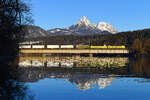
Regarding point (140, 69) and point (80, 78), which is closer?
point (80, 78)

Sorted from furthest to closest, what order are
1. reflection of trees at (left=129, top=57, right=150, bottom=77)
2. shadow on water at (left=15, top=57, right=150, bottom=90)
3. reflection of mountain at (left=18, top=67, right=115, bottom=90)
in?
reflection of trees at (left=129, top=57, right=150, bottom=77) → shadow on water at (left=15, top=57, right=150, bottom=90) → reflection of mountain at (left=18, top=67, right=115, bottom=90)

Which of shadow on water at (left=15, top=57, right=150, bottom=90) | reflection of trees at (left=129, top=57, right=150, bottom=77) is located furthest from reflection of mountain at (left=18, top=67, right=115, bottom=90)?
reflection of trees at (left=129, top=57, right=150, bottom=77)

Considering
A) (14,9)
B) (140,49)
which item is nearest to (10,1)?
(14,9)

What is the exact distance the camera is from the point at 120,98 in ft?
55.2

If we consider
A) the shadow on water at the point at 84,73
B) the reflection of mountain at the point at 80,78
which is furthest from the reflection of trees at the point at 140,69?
the reflection of mountain at the point at 80,78

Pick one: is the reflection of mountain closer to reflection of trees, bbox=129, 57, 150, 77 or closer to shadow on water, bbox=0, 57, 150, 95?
shadow on water, bbox=0, 57, 150, 95

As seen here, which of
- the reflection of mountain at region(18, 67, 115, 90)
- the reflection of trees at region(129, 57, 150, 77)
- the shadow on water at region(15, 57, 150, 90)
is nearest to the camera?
the reflection of mountain at region(18, 67, 115, 90)

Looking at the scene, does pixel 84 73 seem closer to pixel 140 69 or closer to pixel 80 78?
pixel 80 78

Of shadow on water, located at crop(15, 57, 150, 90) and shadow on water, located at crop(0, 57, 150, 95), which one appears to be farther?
shadow on water, located at crop(15, 57, 150, 90)

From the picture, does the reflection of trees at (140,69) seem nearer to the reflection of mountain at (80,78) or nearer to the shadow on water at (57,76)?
the shadow on water at (57,76)

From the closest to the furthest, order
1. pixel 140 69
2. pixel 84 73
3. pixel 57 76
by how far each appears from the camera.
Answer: pixel 57 76 → pixel 84 73 → pixel 140 69

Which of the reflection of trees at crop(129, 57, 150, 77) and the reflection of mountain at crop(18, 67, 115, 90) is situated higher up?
the reflection of trees at crop(129, 57, 150, 77)

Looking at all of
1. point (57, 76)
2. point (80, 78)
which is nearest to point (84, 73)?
point (57, 76)

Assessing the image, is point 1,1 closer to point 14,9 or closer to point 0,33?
point 14,9
